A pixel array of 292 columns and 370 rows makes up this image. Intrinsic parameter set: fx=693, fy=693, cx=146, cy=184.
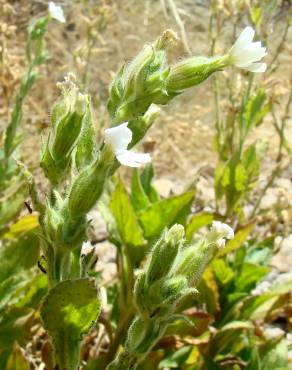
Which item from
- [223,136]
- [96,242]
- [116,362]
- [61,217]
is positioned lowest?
[96,242]

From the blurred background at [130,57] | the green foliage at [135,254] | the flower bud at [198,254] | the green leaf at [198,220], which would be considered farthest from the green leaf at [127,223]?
the blurred background at [130,57]

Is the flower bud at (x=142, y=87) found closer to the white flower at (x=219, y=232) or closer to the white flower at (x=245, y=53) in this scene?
the white flower at (x=245, y=53)

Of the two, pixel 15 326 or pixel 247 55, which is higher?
pixel 247 55

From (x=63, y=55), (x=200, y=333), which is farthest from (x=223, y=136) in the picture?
(x=63, y=55)

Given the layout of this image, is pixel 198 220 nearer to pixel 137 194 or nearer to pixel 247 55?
pixel 137 194

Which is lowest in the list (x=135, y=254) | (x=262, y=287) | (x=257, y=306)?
(x=262, y=287)

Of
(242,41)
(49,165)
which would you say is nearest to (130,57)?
(242,41)

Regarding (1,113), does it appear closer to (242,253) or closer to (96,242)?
(96,242)
